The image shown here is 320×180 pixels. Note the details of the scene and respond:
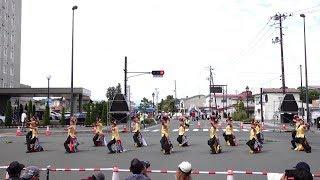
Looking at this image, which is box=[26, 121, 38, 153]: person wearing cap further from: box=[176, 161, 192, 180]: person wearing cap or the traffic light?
the traffic light

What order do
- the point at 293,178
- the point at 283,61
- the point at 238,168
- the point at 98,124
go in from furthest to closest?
the point at 283,61
the point at 98,124
the point at 238,168
the point at 293,178

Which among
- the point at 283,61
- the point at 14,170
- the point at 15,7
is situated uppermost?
the point at 15,7

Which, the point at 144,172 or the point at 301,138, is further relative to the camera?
the point at 301,138

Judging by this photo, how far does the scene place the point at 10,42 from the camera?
230 feet

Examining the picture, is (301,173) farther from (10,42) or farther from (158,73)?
(10,42)

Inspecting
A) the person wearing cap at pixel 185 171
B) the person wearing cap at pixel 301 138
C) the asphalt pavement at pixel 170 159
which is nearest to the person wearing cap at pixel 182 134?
the asphalt pavement at pixel 170 159

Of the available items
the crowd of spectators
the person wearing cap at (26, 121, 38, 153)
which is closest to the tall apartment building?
the person wearing cap at (26, 121, 38, 153)

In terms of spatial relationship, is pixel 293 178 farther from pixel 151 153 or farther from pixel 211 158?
pixel 151 153

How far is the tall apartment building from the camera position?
65.3m

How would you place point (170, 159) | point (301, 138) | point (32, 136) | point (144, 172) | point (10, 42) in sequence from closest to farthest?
1. point (144, 172)
2. point (170, 159)
3. point (301, 138)
4. point (32, 136)
5. point (10, 42)

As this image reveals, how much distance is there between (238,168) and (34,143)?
1049 centimetres

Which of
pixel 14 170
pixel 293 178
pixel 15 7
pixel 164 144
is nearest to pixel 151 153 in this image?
pixel 164 144

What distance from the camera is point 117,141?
1900 centimetres

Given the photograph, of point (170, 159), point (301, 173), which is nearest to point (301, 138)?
point (170, 159)
